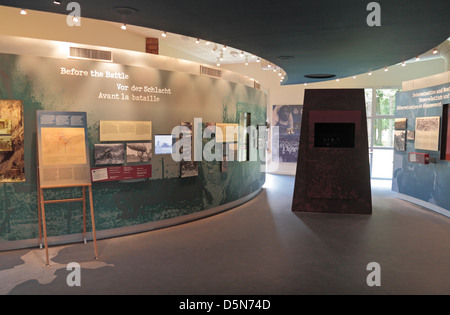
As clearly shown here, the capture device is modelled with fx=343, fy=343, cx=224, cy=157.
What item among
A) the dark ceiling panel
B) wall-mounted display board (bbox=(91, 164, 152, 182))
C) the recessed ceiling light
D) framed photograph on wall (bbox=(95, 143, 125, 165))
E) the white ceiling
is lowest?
wall-mounted display board (bbox=(91, 164, 152, 182))

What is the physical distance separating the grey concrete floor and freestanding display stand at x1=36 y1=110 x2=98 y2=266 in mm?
560

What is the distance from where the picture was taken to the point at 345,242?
17.7ft

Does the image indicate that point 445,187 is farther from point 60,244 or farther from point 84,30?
point 84,30

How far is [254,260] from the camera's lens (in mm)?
4574

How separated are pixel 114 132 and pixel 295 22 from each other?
124 inches

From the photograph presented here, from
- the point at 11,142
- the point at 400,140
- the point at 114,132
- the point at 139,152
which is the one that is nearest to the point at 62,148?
the point at 11,142

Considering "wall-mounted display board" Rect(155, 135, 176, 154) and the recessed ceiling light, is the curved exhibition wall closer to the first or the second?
"wall-mounted display board" Rect(155, 135, 176, 154)

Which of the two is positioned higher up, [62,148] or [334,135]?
[334,135]

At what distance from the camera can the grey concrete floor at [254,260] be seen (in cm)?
377

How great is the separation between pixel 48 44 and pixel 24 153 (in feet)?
5.14

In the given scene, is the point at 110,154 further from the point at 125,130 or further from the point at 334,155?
the point at 334,155

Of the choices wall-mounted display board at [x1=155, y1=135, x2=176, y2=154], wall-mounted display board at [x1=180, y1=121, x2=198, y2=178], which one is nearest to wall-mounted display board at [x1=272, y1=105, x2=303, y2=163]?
wall-mounted display board at [x1=180, y1=121, x2=198, y2=178]

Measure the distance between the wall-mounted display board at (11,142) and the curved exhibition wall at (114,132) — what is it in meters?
0.01

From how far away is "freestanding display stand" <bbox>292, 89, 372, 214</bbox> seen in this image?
7336 mm
